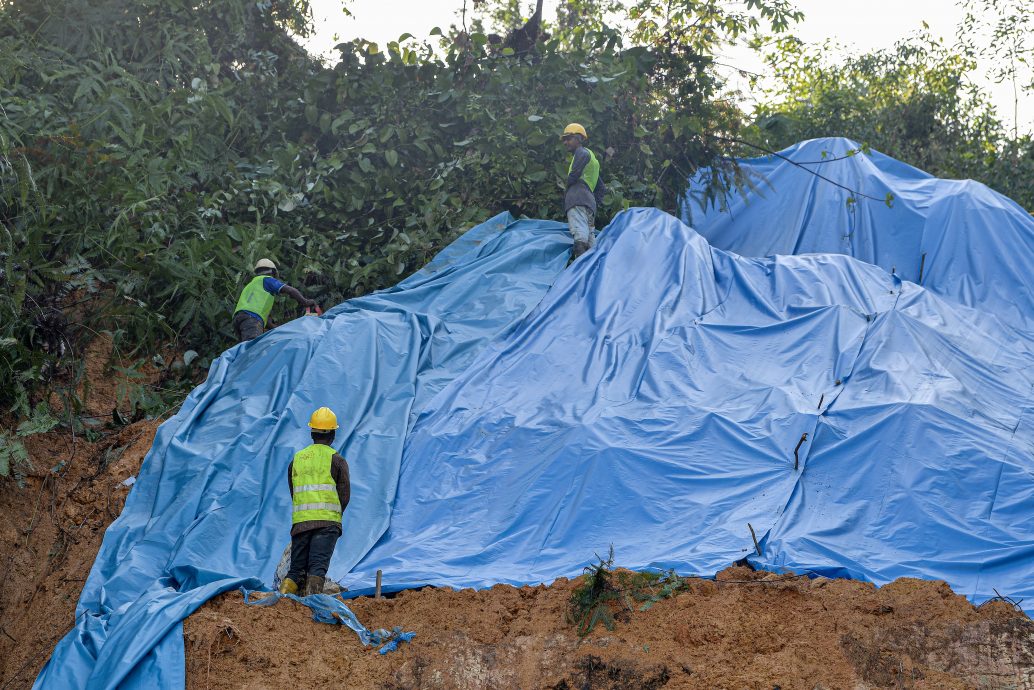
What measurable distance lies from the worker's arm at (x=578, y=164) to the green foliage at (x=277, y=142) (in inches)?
34.1

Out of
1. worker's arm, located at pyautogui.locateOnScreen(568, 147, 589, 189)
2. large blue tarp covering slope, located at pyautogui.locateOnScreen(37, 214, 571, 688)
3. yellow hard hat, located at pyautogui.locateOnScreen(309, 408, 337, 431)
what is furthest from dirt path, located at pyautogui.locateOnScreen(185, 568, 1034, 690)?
worker's arm, located at pyautogui.locateOnScreen(568, 147, 589, 189)

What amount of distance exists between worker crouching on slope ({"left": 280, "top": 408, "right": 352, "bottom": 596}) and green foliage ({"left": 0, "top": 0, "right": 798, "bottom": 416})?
3.32 metres

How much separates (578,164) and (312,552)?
17.1 ft

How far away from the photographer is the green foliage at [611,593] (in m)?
5.36

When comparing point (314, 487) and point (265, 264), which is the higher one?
point (265, 264)

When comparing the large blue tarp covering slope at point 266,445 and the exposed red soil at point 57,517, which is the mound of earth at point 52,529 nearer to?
the exposed red soil at point 57,517

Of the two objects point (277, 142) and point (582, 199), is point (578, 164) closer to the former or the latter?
point (582, 199)

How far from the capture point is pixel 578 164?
385 inches

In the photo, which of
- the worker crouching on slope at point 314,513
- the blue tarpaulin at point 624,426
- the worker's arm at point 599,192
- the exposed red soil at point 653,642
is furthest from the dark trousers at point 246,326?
the worker's arm at point 599,192

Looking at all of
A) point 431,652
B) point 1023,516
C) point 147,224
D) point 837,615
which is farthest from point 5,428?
point 1023,516

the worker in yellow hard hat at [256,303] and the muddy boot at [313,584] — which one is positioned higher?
the worker in yellow hard hat at [256,303]

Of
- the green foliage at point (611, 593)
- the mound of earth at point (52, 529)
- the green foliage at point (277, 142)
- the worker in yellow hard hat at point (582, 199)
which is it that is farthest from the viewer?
the worker in yellow hard hat at point (582, 199)

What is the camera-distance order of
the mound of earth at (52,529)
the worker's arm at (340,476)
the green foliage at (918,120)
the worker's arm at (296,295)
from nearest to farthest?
the worker's arm at (340,476)
the mound of earth at (52,529)
the worker's arm at (296,295)
the green foliage at (918,120)

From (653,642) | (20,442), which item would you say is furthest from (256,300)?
(653,642)
